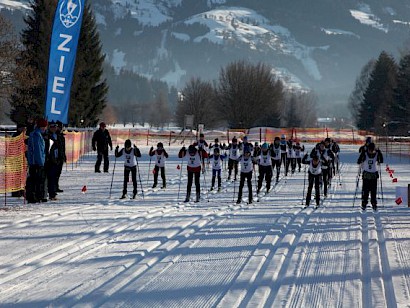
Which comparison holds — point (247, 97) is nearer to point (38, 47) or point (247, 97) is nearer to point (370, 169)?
point (38, 47)

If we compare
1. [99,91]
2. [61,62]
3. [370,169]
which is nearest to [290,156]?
[61,62]

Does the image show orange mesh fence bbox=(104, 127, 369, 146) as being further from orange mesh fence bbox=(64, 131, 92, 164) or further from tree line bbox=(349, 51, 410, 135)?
orange mesh fence bbox=(64, 131, 92, 164)

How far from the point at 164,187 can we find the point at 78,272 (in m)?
12.4

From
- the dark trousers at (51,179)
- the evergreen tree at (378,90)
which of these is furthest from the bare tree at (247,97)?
the dark trousers at (51,179)

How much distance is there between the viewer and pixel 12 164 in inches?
630

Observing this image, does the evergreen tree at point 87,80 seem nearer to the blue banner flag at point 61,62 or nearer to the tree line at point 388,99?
the blue banner flag at point 61,62

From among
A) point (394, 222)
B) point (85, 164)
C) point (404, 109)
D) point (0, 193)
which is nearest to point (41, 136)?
point (0, 193)

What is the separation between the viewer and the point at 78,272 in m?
8.17

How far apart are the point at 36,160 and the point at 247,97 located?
249 feet

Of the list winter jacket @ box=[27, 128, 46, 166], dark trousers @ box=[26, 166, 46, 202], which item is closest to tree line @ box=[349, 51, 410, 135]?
dark trousers @ box=[26, 166, 46, 202]

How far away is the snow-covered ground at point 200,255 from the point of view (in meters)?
7.20

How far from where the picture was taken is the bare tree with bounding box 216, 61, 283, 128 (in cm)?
8894

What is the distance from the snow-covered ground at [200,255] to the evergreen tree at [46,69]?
22483 mm

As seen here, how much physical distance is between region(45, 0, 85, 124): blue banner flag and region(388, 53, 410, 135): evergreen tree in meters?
50.3
